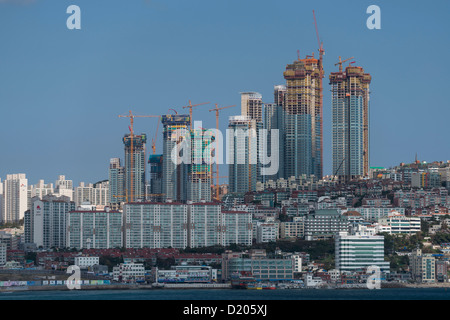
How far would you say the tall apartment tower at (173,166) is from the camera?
3053cm

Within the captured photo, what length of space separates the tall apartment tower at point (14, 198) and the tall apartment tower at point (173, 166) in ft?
14.2

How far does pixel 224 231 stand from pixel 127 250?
231 centimetres

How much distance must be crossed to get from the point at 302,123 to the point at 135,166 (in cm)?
558

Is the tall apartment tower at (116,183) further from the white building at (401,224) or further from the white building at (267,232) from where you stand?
the white building at (401,224)

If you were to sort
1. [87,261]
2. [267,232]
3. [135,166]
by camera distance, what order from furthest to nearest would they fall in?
[135,166]
[267,232]
[87,261]

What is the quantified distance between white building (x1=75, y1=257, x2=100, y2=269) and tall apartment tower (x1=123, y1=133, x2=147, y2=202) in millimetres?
12355

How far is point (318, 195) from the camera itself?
27.4 m

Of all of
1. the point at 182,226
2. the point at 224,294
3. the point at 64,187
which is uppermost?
the point at 64,187

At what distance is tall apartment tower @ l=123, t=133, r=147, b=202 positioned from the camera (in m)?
31.7

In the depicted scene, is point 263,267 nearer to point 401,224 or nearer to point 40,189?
point 401,224

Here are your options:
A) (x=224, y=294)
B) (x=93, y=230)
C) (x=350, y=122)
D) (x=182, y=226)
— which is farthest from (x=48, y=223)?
(x=350, y=122)

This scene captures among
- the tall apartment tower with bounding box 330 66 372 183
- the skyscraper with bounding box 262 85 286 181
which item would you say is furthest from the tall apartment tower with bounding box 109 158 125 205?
the tall apartment tower with bounding box 330 66 372 183

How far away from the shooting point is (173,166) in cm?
3103
